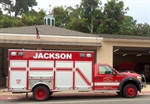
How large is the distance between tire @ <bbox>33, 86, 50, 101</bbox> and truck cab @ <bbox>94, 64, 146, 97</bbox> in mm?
2784

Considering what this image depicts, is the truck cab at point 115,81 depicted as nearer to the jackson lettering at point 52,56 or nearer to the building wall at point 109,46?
the jackson lettering at point 52,56

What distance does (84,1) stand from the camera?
4047 cm

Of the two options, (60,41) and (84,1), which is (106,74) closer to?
(60,41)

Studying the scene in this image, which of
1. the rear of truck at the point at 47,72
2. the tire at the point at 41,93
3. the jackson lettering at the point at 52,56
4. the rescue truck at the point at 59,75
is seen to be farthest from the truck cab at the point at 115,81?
the tire at the point at 41,93

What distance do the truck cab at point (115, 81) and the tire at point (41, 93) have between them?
9.13 ft

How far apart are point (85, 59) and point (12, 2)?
54829 millimetres

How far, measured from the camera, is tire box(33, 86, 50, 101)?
1248 centimetres

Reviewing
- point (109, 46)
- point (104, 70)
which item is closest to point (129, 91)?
point (104, 70)

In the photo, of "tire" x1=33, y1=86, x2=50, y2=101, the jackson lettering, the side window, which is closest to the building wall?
the side window

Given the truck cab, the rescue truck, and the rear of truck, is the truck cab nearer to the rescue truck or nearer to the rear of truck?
the rescue truck

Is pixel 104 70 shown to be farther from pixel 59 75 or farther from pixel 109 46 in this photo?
pixel 109 46

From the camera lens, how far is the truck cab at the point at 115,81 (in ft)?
43.1

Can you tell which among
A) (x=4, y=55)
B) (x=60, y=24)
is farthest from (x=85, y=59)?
(x=60, y=24)

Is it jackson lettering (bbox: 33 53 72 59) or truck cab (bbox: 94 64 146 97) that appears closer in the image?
jackson lettering (bbox: 33 53 72 59)
